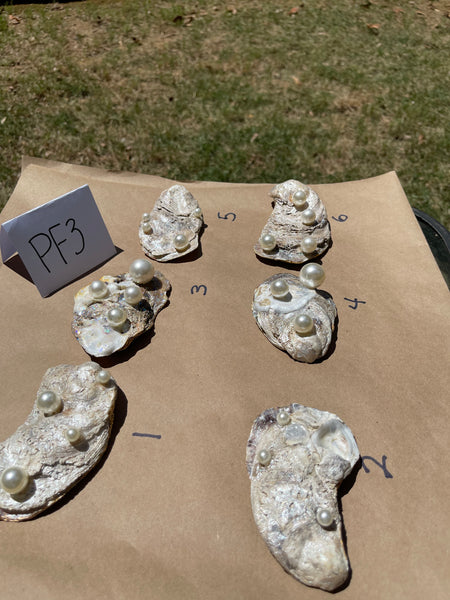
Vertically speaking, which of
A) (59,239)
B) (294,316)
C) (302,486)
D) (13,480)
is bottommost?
(302,486)

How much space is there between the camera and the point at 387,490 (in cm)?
125

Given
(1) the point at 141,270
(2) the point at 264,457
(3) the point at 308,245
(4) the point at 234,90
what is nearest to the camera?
(2) the point at 264,457

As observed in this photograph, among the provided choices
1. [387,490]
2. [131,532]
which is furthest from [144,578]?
[387,490]

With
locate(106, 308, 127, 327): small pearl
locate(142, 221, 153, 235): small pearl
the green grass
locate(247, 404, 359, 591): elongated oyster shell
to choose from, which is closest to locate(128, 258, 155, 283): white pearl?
locate(106, 308, 127, 327): small pearl

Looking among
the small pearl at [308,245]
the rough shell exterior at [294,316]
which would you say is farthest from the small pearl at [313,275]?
the small pearl at [308,245]

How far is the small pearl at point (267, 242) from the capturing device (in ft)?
5.60

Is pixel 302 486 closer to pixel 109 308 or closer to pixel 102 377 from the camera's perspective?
pixel 102 377

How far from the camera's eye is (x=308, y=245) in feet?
5.57

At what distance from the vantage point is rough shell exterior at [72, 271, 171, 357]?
1.46 meters

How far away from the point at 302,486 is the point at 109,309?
0.82 meters

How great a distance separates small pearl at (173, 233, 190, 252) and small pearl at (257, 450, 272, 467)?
84cm

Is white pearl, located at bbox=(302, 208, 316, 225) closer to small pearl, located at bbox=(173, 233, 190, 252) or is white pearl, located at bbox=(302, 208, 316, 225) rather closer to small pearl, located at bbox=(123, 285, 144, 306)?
small pearl, located at bbox=(173, 233, 190, 252)

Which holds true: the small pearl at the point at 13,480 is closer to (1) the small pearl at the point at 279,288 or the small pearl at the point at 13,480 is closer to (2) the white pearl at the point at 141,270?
(2) the white pearl at the point at 141,270

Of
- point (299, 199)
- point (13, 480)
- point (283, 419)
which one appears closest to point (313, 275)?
point (299, 199)
